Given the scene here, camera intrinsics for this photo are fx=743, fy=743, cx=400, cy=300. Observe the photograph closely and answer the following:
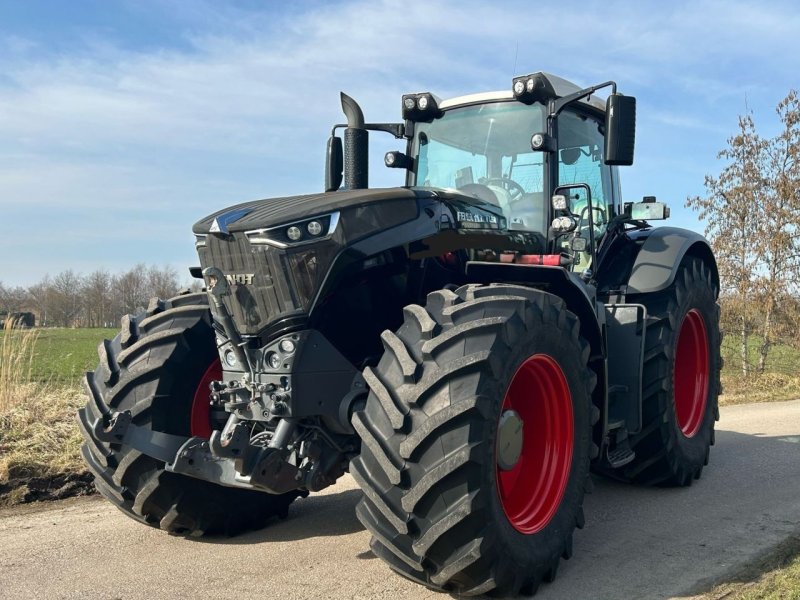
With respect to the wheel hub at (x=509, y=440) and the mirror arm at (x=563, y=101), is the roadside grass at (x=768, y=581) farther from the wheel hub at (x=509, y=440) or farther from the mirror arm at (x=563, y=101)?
the mirror arm at (x=563, y=101)

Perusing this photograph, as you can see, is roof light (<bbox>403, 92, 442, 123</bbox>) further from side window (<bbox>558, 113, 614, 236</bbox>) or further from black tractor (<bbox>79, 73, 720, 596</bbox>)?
side window (<bbox>558, 113, 614, 236</bbox>)

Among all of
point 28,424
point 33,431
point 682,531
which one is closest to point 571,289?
point 682,531

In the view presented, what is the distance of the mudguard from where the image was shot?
5.25 m

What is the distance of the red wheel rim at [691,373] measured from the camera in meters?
6.02

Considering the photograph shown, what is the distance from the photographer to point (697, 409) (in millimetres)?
6062

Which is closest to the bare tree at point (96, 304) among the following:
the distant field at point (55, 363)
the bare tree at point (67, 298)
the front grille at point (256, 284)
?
the bare tree at point (67, 298)

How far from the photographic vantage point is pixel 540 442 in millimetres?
3867

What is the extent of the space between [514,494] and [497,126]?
243 centimetres

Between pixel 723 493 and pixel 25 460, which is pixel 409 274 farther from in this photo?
pixel 25 460

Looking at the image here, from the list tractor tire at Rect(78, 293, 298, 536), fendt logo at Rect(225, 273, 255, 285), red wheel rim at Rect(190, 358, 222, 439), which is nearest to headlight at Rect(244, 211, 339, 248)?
fendt logo at Rect(225, 273, 255, 285)

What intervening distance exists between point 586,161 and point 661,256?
0.89 m

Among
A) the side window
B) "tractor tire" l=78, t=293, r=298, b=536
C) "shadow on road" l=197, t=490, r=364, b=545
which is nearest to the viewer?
"tractor tire" l=78, t=293, r=298, b=536

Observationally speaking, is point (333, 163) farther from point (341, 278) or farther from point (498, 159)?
point (341, 278)

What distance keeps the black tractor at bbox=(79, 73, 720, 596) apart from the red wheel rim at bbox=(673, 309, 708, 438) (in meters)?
0.90
